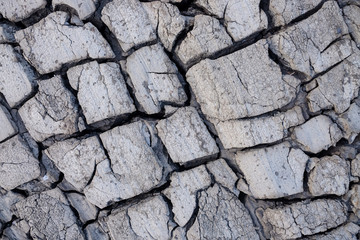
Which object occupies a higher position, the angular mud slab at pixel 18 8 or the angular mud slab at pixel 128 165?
the angular mud slab at pixel 18 8

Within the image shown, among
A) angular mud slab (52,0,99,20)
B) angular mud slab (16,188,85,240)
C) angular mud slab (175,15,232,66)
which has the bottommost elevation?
angular mud slab (16,188,85,240)

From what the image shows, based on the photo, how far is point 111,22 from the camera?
178cm

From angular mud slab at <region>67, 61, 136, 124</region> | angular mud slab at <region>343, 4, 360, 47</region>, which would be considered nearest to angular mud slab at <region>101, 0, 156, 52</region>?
angular mud slab at <region>67, 61, 136, 124</region>

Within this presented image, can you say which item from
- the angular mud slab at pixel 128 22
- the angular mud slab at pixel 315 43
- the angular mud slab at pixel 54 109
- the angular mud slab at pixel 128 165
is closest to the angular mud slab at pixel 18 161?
the angular mud slab at pixel 54 109

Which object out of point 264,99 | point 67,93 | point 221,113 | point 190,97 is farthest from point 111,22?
point 264,99

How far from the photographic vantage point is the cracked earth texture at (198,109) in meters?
1.76

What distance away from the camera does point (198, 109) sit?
1816 mm

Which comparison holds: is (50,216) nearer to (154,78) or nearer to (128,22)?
(154,78)

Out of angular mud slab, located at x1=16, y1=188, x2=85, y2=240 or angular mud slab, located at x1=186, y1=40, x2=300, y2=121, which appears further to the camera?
angular mud slab, located at x1=16, y1=188, x2=85, y2=240

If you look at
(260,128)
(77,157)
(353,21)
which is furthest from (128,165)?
(353,21)

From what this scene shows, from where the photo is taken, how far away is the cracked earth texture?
1757mm

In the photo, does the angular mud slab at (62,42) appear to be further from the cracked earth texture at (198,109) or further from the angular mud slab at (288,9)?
the angular mud slab at (288,9)

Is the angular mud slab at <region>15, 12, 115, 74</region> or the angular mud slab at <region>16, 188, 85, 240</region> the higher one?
the angular mud slab at <region>15, 12, 115, 74</region>

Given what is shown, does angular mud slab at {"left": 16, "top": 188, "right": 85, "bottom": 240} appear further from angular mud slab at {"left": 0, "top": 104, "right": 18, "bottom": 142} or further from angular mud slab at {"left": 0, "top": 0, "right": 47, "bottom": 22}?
angular mud slab at {"left": 0, "top": 0, "right": 47, "bottom": 22}
